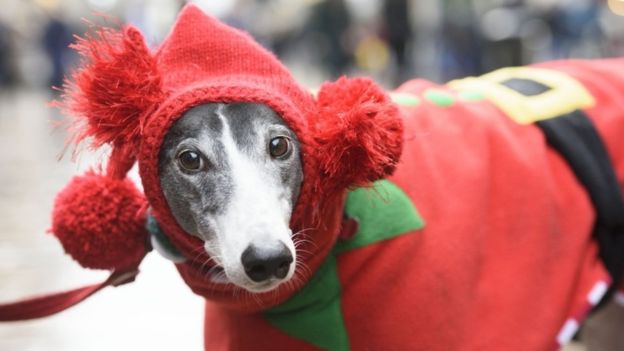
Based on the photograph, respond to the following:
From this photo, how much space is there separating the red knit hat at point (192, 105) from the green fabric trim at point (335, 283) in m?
0.05

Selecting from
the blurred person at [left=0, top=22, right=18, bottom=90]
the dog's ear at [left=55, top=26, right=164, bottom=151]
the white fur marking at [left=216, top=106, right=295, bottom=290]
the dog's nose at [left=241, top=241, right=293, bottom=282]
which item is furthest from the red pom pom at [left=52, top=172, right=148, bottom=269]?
the blurred person at [left=0, top=22, right=18, bottom=90]

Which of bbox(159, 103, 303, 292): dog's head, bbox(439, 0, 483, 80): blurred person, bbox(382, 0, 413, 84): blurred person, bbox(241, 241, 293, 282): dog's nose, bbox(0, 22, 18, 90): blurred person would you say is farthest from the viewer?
bbox(0, 22, 18, 90): blurred person

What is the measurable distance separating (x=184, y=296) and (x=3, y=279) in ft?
2.60

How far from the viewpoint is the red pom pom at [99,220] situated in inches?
60.0

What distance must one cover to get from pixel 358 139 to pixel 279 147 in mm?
149

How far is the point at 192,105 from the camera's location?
138 cm

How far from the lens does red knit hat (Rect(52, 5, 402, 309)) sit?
1.39 m

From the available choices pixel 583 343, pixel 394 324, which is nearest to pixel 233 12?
pixel 583 343

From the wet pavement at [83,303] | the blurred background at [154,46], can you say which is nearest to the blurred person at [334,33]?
the blurred background at [154,46]

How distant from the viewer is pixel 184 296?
2.93 m

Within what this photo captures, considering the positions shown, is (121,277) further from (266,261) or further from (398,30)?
(398,30)

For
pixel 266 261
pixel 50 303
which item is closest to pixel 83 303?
pixel 50 303

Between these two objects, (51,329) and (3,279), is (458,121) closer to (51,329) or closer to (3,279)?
(51,329)

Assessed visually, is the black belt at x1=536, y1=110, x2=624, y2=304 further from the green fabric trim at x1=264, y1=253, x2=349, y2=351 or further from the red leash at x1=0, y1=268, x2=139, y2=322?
the red leash at x1=0, y1=268, x2=139, y2=322
